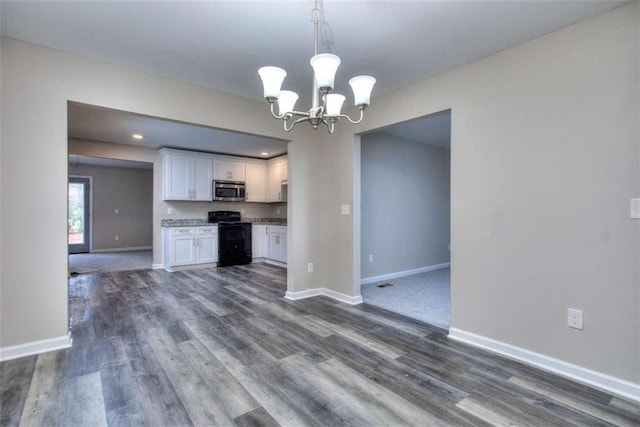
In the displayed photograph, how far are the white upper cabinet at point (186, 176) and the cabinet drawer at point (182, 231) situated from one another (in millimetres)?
630

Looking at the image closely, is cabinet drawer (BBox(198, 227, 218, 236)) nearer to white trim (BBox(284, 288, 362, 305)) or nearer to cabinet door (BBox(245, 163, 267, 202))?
cabinet door (BBox(245, 163, 267, 202))

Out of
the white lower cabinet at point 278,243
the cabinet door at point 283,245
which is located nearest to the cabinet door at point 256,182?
the white lower cabinet at point 278,243

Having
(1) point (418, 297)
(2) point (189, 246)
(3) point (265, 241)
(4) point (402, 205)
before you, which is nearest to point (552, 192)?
(1) point (418, 297)

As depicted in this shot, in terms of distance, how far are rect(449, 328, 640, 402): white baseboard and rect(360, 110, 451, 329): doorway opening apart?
4.06 feet

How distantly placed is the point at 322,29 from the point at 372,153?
9.22ft

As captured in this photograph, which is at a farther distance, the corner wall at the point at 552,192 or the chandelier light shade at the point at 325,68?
the corner wall at the point at 552,192

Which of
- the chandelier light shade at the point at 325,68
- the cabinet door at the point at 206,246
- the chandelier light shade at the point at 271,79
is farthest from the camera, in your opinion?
the cabinet door at the point at 206,246

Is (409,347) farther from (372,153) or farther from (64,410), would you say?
(372,153)

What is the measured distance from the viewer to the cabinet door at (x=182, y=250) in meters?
5.75

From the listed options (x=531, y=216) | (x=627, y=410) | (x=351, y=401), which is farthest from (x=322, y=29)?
(x=627, y=410)

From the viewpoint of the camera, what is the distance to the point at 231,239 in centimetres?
639

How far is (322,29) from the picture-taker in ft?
7.13

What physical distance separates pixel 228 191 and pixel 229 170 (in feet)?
1.54

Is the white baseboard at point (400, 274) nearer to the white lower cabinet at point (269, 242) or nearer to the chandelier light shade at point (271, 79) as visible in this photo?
the white lower cabinet at point (269, 242)
